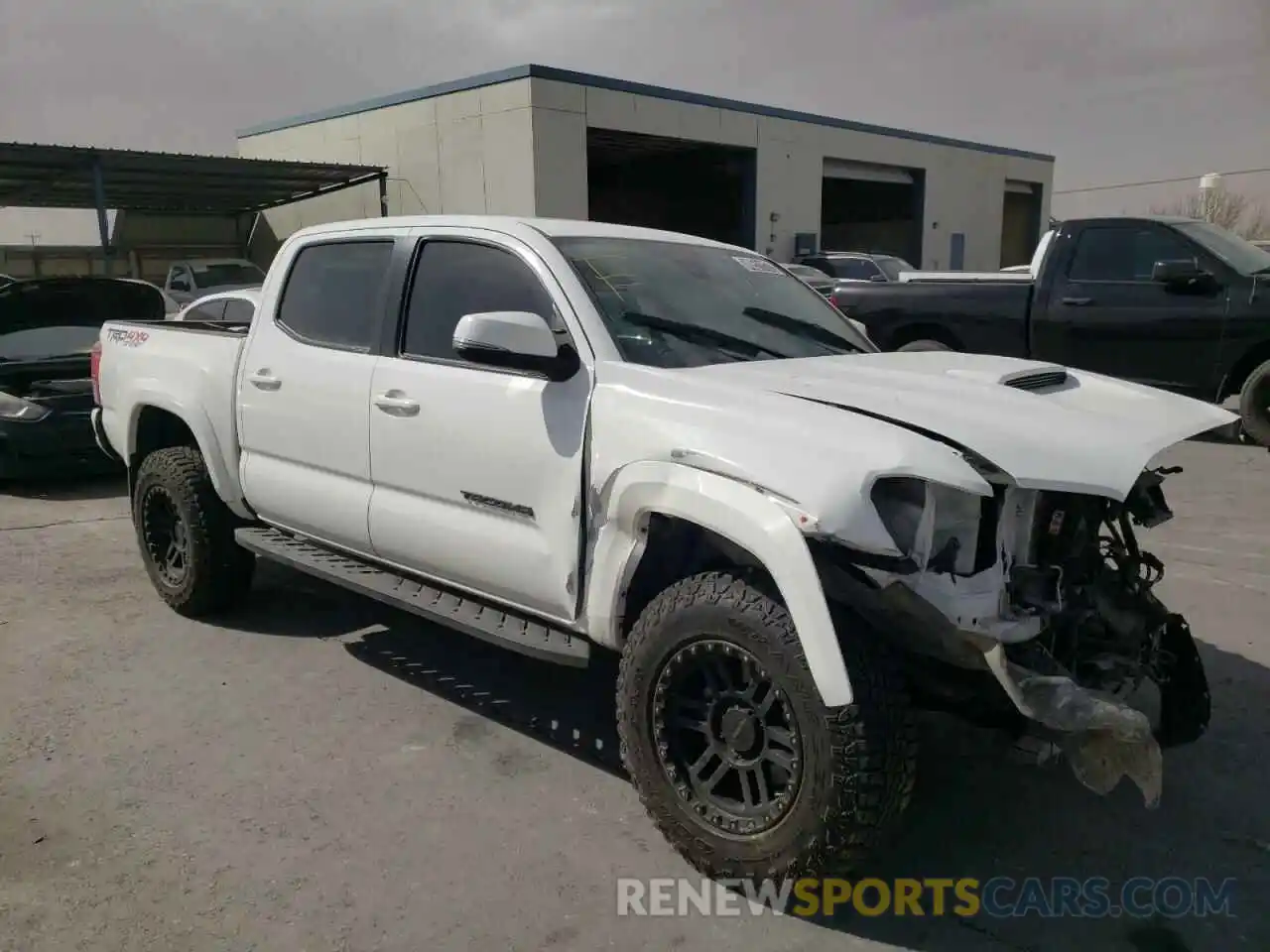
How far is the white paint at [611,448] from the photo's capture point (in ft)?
8.32

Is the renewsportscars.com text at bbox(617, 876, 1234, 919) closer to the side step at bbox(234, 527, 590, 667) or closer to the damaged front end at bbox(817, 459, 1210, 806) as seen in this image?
the damaged front end at bbox(817, 459, 1210, 806)

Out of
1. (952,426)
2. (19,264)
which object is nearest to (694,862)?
(952,426)

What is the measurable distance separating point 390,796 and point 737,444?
67.3 inches

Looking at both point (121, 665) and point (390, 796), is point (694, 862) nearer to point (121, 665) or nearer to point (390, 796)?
point (390, 796)

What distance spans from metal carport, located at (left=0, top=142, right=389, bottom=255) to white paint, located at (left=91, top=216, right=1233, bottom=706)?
16.3 metres

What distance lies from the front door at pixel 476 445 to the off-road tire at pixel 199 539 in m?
1.30

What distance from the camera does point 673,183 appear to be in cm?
3203

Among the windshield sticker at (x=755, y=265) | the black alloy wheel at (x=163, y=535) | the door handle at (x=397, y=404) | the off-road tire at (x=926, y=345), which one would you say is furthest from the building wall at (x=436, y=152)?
the door handle at (x=397, y=404)

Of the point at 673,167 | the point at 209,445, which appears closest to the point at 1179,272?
the point at 209,445

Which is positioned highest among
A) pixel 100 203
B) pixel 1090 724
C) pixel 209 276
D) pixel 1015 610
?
pixel 100 203

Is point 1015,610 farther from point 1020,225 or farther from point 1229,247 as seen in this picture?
point 1020,225

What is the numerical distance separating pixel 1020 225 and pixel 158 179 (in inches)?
1258

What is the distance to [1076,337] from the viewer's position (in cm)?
909

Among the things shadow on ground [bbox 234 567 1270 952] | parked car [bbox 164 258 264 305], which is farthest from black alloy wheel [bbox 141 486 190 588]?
parked car [bbox 164 258 264 305]
